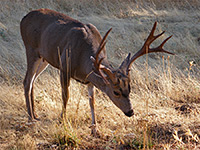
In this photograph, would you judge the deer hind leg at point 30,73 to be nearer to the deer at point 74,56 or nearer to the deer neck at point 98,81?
the deer at point 74,56

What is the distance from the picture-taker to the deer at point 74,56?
405cm

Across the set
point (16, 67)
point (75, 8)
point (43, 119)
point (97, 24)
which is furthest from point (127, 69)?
point (75, 8)

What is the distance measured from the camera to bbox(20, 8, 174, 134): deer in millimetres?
4055

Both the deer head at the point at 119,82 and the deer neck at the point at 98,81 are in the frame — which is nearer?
the deer head at the point at 119,82

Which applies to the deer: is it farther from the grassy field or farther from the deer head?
the grassy field

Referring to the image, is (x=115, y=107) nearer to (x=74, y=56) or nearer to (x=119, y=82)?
(x=74, y=56)

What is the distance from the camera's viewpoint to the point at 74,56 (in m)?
4.64

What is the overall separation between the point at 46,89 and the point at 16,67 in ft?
6.00

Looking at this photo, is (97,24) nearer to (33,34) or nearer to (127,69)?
(33,34)

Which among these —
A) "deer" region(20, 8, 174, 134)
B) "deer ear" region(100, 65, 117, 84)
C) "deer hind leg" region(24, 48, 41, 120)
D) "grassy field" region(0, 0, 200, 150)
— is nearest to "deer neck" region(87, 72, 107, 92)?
"deer" region(20, 8, 174, 134)

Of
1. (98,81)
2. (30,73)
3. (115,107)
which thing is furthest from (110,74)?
(30,73)

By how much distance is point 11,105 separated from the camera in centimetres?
552

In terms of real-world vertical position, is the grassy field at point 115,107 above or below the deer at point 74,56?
below

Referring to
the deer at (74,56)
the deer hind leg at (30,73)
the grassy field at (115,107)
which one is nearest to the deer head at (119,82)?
the deer at (74,56)
